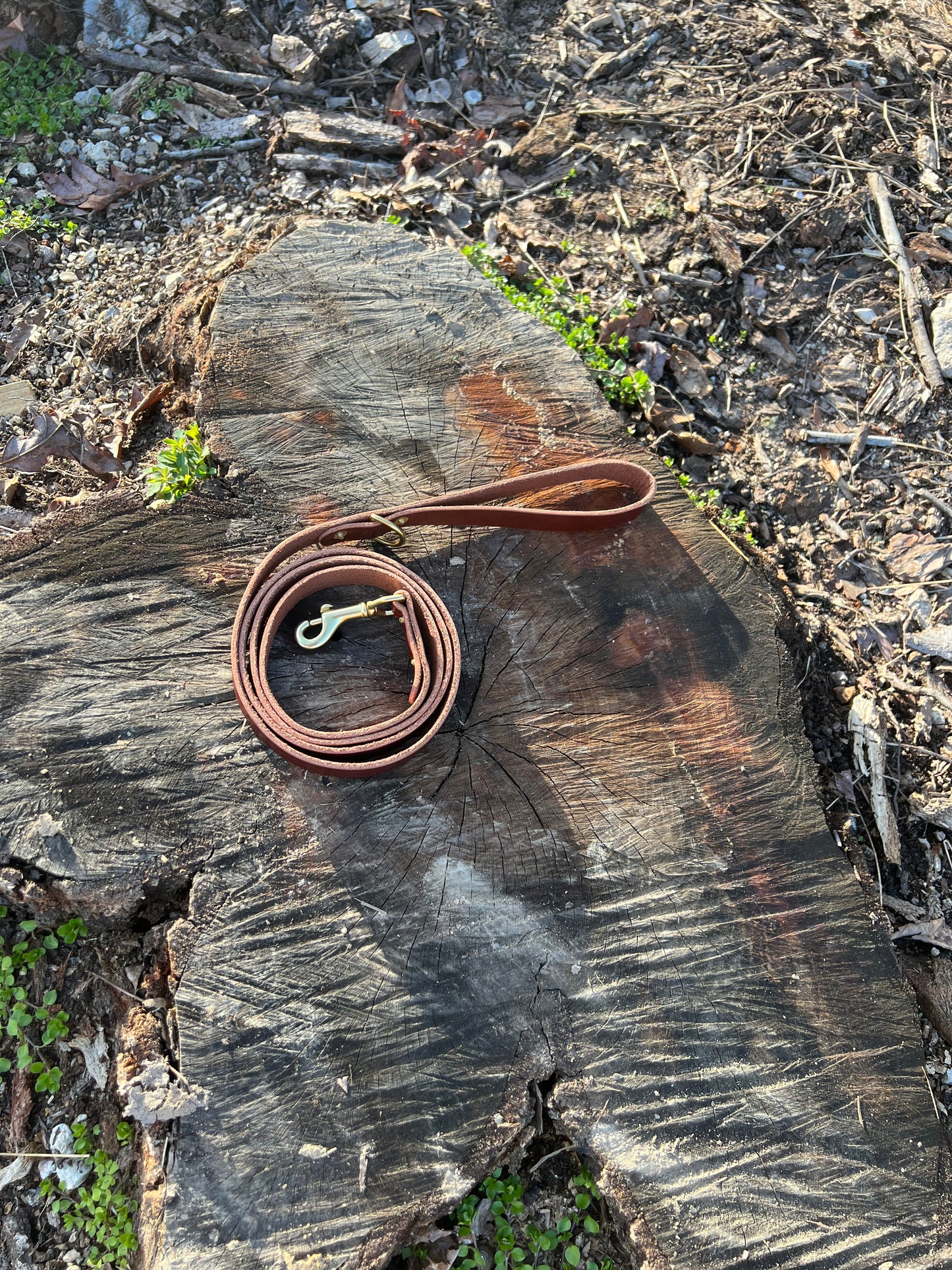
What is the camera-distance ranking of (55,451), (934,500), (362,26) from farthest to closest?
(362,26)
(934,500)
(55,451)

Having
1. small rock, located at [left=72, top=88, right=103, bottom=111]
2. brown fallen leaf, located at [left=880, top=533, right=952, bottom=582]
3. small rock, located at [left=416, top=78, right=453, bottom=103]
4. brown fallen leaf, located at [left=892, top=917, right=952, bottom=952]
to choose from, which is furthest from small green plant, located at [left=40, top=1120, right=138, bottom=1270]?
small rock, located at [left=416, top=78, right=453, bottom=103]

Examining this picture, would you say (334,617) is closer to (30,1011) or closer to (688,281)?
(30,1011)

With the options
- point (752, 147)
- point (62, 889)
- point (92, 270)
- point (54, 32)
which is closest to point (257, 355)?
point (62, 889)

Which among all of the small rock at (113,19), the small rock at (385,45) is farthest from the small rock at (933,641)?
the small rock at (113,19)

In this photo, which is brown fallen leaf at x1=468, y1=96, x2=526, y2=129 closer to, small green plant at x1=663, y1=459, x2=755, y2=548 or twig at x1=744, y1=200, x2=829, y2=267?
twig at x1=744, y1=200, x2=829, y2=267

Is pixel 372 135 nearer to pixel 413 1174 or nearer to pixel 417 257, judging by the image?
pixel 417 257

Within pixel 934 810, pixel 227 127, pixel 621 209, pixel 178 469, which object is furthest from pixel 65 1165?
pixel 227 127
